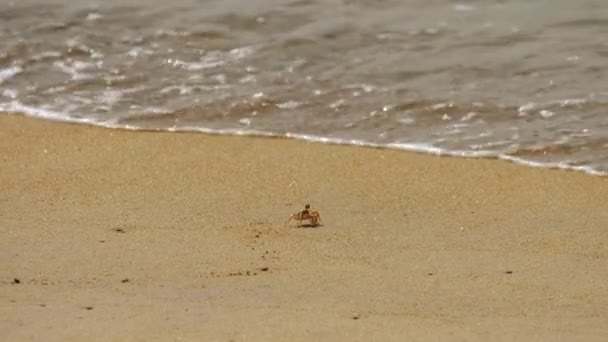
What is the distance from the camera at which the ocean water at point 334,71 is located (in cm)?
605

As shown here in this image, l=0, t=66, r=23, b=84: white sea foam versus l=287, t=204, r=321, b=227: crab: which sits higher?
l=0, t=66, r=23, b=84: white sea foam

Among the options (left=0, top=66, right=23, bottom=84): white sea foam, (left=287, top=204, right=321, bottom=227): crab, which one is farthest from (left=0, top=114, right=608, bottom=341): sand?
(left=0, top=66, right=23, bottom=84): white sea foam

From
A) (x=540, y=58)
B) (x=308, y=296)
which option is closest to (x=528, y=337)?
(x=308, y=296)

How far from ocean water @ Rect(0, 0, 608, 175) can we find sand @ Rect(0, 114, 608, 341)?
0.26 meters

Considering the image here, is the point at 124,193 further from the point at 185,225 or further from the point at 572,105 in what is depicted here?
the point at 572,105

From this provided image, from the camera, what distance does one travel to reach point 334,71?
22.6 ft

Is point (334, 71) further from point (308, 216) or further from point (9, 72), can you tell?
point (308, 216)

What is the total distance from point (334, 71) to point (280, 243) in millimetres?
2404

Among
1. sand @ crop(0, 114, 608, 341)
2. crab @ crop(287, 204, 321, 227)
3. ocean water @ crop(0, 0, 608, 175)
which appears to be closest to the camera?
sand @ crop(0, 114, 608, 341)

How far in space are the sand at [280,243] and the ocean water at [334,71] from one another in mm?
259

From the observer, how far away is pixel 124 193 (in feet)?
17.2

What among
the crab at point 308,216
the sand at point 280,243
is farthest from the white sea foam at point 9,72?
the crab at point 308,216

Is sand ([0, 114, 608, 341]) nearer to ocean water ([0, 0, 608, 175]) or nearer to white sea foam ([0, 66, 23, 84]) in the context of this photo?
ocean water ([0, 0, 608, 175])

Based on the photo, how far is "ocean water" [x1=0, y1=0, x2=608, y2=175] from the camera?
19.9ft
